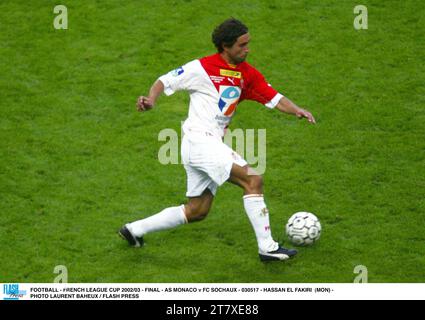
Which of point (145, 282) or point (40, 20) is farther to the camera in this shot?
point (40, 20)

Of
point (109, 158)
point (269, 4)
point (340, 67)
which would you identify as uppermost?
point (269, 4)

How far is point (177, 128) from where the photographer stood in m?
12.6

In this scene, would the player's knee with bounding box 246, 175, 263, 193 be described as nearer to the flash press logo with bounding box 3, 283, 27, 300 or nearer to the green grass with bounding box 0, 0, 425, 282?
the green grass with bounding box 0, 0, 425, 282

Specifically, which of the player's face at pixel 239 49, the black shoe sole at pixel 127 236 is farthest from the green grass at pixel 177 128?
the player's face at pixel 239 49

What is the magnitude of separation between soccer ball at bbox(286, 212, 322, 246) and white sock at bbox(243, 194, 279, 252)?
1.55ft

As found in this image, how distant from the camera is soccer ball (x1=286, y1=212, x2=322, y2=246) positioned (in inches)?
390

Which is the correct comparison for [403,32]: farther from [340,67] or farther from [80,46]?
[80,46]

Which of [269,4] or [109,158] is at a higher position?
[269,4]

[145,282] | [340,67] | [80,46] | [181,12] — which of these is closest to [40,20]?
[80,46]

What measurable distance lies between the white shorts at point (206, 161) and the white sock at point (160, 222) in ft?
0.86

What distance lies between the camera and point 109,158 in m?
12.0

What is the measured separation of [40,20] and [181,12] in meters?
2.33

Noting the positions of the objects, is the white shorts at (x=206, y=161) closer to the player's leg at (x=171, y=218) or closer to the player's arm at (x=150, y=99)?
the player's leg at (x=171, y=218)

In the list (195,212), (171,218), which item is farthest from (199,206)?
(171,218)
